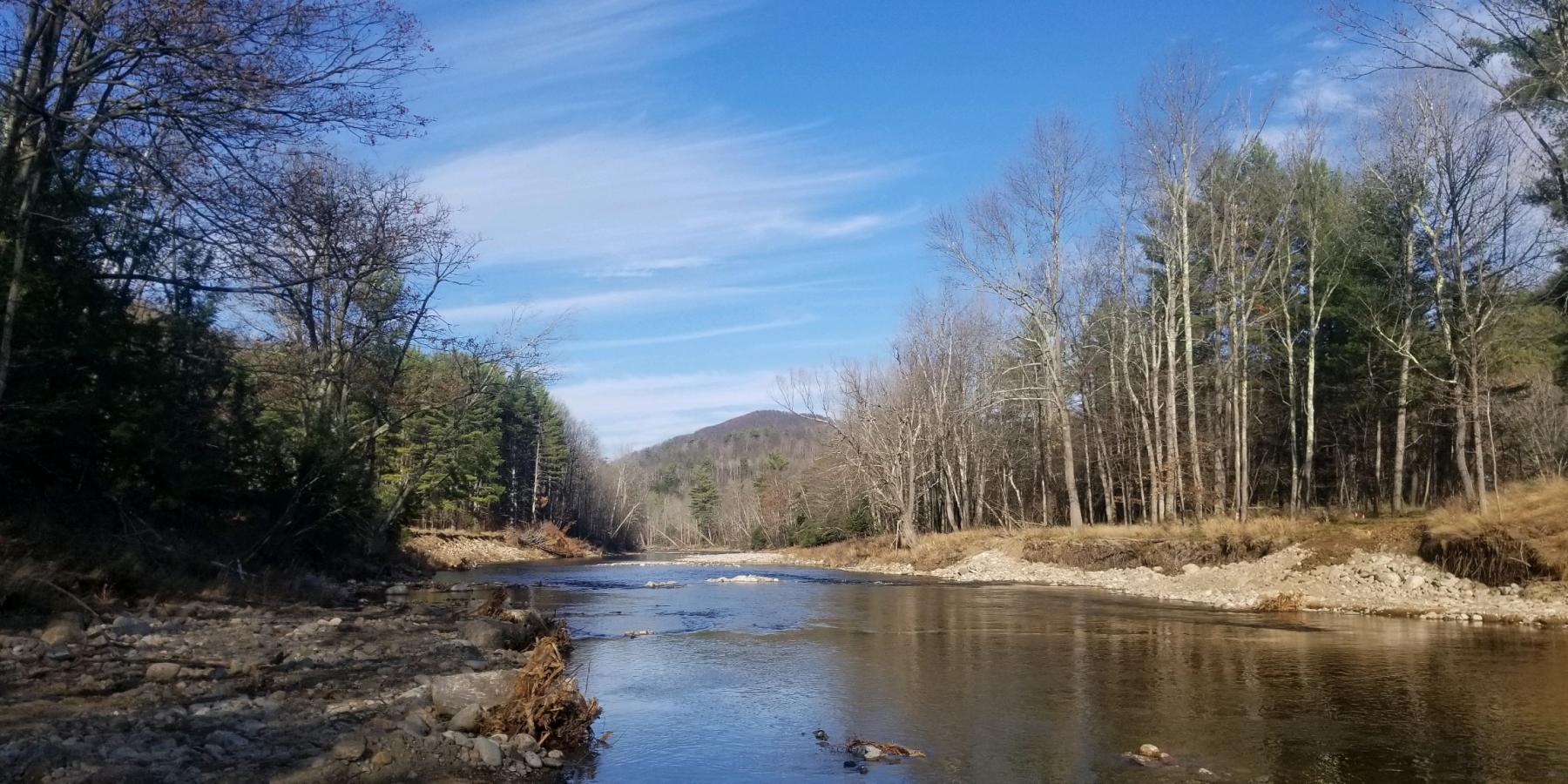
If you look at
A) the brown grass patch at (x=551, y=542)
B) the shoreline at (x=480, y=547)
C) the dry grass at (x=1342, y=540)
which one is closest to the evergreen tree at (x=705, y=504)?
the brown grass patch at (x=551, y=542)

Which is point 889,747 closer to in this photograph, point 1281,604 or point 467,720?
point 467,720

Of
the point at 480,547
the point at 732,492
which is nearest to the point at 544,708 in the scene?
the point at 480,547

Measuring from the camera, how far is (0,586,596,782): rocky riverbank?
20.3 feet

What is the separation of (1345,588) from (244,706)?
22.7 meters

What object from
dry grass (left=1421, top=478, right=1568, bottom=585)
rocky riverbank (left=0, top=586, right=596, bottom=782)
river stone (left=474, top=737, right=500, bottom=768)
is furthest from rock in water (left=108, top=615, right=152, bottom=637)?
dry grass (left=1421, top=478, right=1568, bottom=585)

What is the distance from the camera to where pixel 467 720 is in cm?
834

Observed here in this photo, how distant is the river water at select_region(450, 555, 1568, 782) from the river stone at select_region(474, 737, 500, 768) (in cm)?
86

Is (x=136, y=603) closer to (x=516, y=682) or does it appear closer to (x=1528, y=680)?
(x=516, y=682)

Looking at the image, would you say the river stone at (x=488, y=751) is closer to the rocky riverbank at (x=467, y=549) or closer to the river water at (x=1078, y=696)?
the river water at (x=1078, y=696)

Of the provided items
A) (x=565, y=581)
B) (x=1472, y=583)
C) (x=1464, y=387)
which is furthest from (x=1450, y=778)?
(x=565, y=581)

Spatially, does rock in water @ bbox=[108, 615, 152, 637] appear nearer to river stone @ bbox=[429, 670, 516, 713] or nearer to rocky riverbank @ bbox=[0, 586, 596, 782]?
rocky riverbank @ bbox=[0, 586, 596, 782]

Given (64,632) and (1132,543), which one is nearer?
(64,632)

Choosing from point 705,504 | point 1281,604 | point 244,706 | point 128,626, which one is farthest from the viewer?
point 705,504

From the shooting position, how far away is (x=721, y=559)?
5878 centimetres
